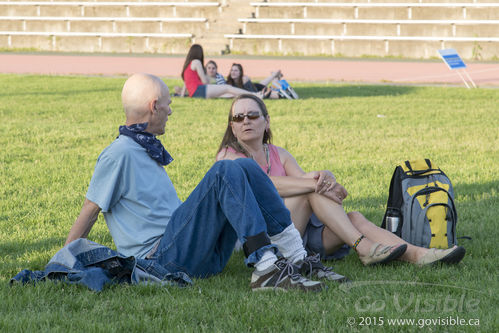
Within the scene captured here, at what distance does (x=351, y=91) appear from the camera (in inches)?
669

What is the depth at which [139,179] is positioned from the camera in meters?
4.18

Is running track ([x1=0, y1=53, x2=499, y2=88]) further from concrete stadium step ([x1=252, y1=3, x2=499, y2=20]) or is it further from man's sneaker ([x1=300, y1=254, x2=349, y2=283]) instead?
man's sneaker ([x1=300, y1=254, x2=349, y2=283])

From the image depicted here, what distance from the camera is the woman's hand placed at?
15.6ft

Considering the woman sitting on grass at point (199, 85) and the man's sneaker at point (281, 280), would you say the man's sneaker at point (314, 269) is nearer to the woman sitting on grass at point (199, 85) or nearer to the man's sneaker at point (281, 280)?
the man's sneaker at point (281, 280)

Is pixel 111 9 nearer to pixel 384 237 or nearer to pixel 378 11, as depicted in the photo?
pixel 378 11

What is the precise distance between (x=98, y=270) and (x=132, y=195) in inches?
17.3

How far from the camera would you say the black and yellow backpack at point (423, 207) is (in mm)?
4992

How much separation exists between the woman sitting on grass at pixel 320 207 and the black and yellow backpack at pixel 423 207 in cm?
26

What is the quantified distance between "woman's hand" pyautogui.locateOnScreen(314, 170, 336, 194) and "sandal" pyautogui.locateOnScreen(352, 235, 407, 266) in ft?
1.49

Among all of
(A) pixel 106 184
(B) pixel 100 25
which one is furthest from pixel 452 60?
(B) pixel 100 25

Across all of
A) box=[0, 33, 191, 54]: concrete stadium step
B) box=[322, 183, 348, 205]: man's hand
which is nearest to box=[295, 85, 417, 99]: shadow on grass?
box=[322, 183, 348, 205]: man's hand

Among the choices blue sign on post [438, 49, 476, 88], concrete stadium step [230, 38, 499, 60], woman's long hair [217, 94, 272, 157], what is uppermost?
concrete stadium step [230, 38, 499, 60]

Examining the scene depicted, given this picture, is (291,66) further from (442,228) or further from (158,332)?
(158,332)

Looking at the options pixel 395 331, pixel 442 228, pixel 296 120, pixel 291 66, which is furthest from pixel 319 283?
pixel 291 66
